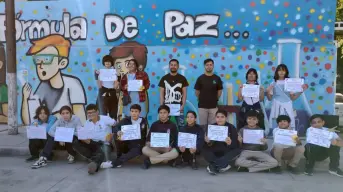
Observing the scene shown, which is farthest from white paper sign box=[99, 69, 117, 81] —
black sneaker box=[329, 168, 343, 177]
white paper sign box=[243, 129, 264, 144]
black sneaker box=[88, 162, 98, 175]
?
black sneaker box=[329, 168, 343, 177]

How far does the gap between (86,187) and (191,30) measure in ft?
14.2

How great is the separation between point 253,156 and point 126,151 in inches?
81.2

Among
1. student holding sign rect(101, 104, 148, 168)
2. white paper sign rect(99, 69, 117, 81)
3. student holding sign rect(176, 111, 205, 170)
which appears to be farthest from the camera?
white paper sign rect(99, 69, 117, 81)

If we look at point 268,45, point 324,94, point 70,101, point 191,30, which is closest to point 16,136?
point 70,101

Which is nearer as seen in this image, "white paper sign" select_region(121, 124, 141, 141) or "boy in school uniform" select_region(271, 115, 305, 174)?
"boy in school uniform" select_region(271, 115, 305, 174)

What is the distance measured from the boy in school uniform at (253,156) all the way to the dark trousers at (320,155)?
1.76ft

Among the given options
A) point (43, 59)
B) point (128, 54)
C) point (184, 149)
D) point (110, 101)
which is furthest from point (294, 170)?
point (43, 59)

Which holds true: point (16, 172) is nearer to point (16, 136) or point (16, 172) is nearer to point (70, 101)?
point (16, 136)

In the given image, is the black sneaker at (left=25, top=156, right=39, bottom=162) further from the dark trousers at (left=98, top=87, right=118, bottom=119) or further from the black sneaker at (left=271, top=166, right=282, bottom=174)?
the black sneaker at (left=271, top=166, right=282, bottom=174)

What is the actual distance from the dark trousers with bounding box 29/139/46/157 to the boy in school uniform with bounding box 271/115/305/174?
3.88 metres

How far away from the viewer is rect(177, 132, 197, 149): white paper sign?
5.12m

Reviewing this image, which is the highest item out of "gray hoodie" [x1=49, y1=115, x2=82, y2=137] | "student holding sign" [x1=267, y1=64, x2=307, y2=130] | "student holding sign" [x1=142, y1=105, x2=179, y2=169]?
"student holding sign" [x1=267, y1=64, x2=307, y2=130]

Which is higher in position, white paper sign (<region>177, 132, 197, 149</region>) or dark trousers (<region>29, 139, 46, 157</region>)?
white paper sign (<region>177, 132, 197, 149</region>)

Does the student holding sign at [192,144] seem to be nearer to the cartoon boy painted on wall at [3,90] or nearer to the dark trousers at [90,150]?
the dark trousers at [90,150]
